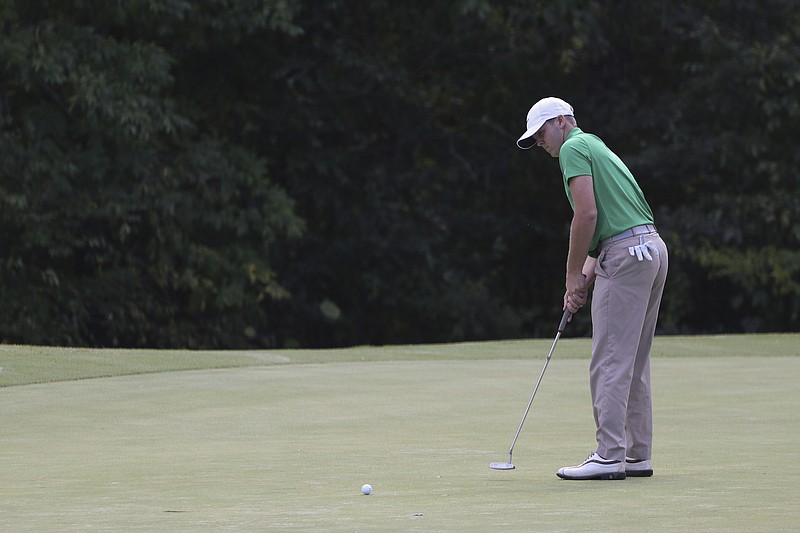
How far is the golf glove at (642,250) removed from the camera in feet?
20.8

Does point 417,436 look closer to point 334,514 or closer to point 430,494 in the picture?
point 430,494

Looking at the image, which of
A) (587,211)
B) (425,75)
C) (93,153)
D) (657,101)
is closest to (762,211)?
(657,101)

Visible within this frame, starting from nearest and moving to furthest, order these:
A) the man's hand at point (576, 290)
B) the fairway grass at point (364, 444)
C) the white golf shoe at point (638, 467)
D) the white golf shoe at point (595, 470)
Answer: the fairway grass at point (364, 444) < the white golf shoe at point (595, 470) < the white golf shoe at point (638, 467) < the man's hand at point (576, 290)

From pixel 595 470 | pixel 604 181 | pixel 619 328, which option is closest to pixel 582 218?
pixel 604 181

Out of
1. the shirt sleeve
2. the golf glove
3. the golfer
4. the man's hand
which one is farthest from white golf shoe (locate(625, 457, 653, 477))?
the shirt sleeve

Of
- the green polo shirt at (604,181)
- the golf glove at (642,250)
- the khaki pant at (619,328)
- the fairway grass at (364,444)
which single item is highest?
the green polo shirt at (604,181)

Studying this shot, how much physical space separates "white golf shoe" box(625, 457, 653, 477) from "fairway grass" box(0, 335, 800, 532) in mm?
83

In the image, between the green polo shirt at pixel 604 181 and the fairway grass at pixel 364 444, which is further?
the green polo shirt at pixel 604 181

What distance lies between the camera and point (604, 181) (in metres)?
6.36

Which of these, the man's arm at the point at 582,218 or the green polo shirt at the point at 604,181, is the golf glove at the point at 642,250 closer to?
the green polo shirt at the point at 604,181

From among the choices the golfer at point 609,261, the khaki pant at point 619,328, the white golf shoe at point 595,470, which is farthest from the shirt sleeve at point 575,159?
the white golf shoe at point 595,470

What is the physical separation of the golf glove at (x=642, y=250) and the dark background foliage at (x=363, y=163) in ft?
54.7

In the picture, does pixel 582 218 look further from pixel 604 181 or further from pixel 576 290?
pixel 576 290

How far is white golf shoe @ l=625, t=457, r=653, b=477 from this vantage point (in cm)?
625
